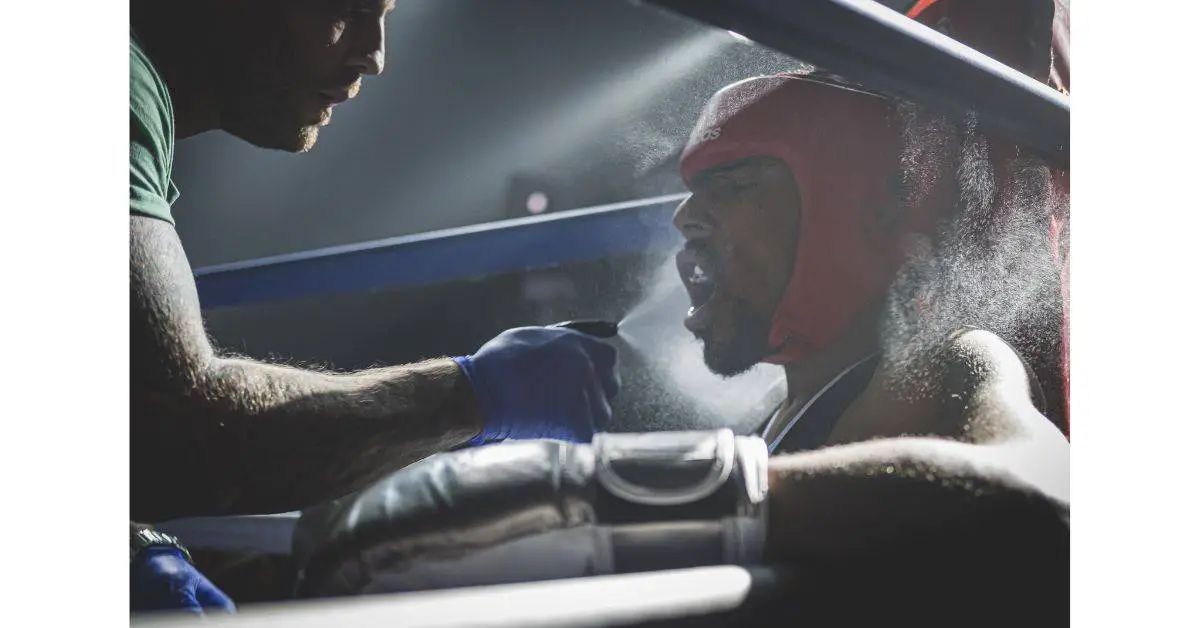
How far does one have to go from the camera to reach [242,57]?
3.13 feet

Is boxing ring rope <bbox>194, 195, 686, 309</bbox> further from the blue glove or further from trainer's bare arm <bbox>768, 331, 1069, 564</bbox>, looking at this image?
trainer's bare arm <bbox>768, 331, 1069, 564</bbox>

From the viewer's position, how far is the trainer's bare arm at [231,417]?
90cm

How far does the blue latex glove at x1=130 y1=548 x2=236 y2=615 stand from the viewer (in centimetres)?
91

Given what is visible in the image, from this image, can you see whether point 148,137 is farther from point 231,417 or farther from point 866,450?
point 866,450

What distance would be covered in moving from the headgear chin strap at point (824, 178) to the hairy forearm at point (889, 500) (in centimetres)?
16

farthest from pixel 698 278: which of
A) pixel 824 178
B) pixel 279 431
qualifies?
pixel 279 431

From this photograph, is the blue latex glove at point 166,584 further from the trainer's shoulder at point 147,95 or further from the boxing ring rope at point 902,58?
the boxing ring rope at point 902,58

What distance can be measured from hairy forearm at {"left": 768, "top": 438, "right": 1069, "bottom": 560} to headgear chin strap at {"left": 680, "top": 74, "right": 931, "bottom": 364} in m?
0.16

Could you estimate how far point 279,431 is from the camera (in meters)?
0.93

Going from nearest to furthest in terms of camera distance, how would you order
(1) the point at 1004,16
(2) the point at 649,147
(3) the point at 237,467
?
(3) the point at 237,467 → (2) the point at 649,147 → (1) the point at 1004,16

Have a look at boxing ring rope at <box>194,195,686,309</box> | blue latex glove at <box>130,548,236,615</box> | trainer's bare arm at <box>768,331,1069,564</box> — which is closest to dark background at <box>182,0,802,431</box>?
boxing ring rope at <box>194,195,686,309</box>
